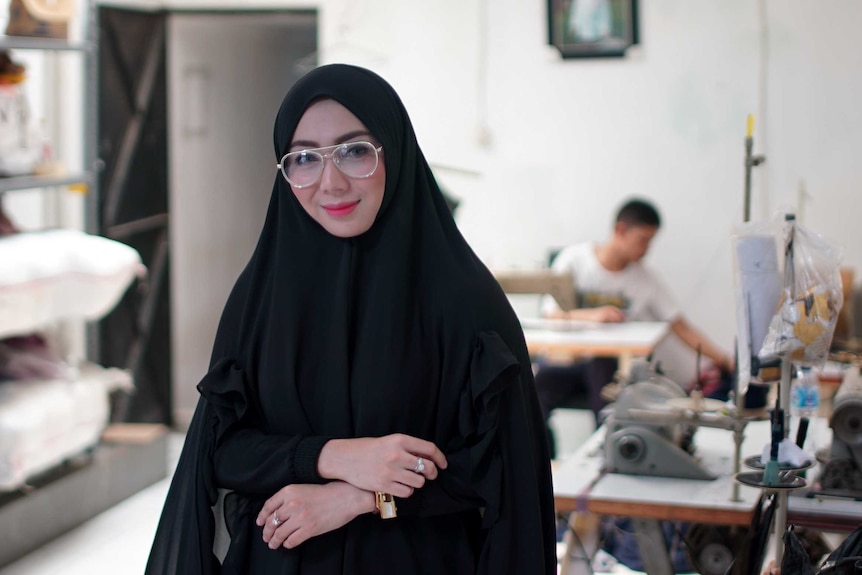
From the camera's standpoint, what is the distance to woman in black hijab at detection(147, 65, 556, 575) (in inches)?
61.7

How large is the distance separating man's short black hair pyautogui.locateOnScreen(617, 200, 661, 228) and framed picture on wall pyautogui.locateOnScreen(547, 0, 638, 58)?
94cm

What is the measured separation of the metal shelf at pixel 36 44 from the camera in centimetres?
381

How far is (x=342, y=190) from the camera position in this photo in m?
1.58

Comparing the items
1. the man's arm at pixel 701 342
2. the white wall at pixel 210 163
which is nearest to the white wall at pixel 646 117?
the man's arm at pixel 701 342

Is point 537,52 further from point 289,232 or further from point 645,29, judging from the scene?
point 289,232

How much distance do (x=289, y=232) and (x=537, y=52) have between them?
4.29m

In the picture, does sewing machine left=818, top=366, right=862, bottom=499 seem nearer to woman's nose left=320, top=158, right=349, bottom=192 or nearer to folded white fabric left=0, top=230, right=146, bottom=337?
woman's nose left=320, top=158, right=349, bottom=192

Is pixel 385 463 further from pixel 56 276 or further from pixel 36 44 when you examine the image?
pixel 36 44

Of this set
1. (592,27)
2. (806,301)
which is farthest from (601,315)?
(806,301)

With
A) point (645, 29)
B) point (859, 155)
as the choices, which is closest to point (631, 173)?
point (645, 29)

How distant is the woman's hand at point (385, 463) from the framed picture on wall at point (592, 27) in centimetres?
440

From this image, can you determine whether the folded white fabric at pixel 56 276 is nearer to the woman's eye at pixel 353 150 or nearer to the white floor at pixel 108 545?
the white floor at pixel 108 545

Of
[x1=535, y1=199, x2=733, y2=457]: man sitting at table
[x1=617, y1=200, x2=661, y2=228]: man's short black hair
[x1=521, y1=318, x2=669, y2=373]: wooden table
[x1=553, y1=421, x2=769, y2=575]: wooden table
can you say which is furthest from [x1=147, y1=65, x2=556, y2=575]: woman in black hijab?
[x1=617, y1=200, x2=661, y2=228]: man's short black hair

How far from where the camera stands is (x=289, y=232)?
1682 mm
